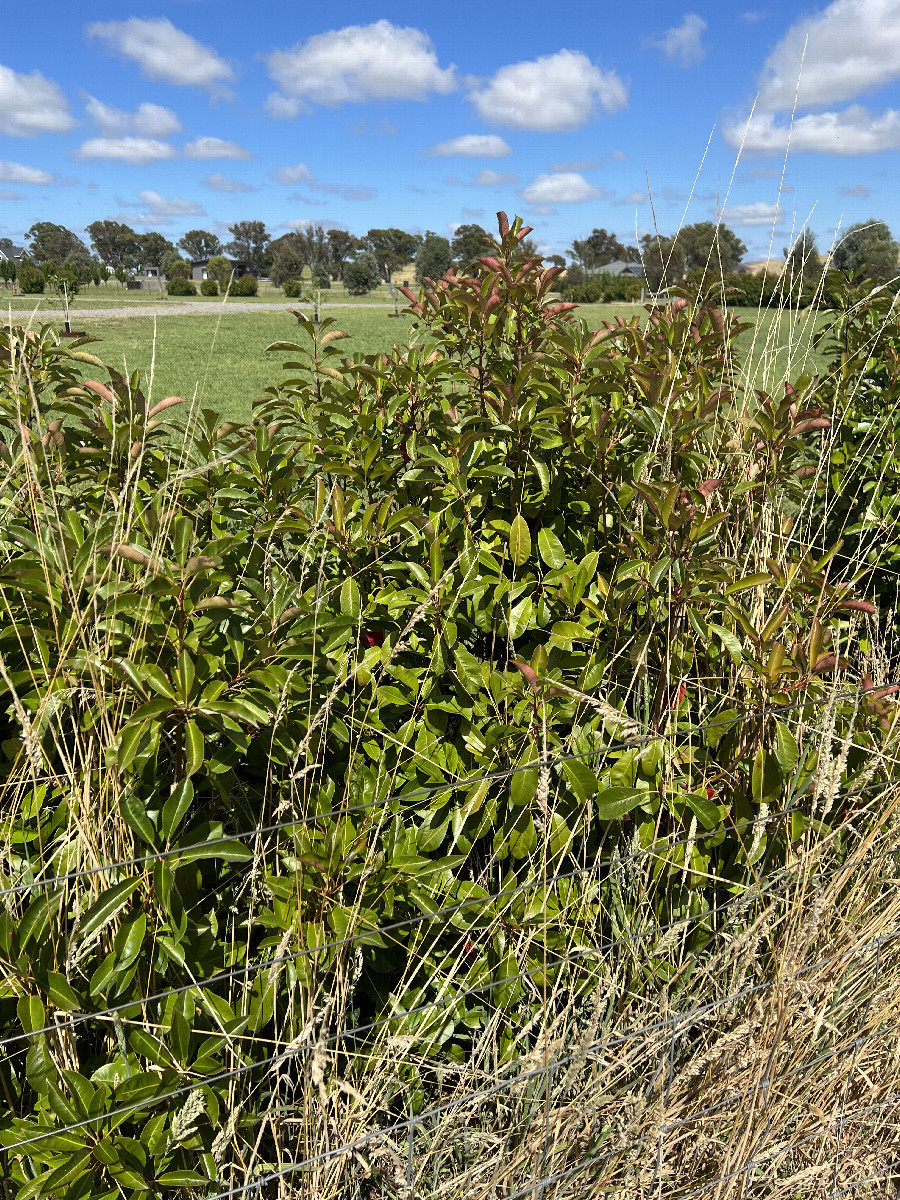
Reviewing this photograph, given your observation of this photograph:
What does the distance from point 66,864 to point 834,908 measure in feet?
4.98

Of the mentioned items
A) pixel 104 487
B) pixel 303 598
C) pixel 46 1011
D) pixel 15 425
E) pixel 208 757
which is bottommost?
pixel 46 1011

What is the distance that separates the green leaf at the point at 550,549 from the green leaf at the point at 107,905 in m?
0.95

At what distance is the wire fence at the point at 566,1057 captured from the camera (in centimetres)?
128

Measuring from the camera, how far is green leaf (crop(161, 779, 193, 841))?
1.27m

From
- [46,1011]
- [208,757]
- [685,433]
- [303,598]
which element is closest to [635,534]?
[685,433]

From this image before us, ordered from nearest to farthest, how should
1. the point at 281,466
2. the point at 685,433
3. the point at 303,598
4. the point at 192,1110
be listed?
1. the point at 192,1110
2. the point at 303,598
3. the point at 685,433
4. the point at 281,466

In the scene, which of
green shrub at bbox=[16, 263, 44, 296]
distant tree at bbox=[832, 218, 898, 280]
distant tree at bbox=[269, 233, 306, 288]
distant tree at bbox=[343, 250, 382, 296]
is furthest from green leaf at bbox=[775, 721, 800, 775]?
distant tree at bbox=[343, 250, 382, 296]

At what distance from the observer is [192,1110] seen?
46.3 inches

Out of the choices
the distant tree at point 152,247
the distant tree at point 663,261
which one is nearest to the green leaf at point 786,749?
the distant tree at point 663,261

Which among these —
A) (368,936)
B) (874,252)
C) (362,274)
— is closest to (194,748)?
(368,936)

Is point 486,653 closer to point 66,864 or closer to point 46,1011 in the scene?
point 66,864

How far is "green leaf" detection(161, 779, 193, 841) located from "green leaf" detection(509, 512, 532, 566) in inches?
29.9

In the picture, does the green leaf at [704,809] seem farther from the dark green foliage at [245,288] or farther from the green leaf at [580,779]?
the dark green foliage at [245,288]

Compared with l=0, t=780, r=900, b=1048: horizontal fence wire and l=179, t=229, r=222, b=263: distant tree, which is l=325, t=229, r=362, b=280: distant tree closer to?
l=179, t=229, r=222, b=263: distant tree
